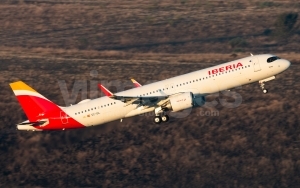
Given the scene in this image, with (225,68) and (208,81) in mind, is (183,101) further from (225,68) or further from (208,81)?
(225,68)

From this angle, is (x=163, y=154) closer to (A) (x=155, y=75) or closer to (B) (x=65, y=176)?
(B) (x=65, y=176)

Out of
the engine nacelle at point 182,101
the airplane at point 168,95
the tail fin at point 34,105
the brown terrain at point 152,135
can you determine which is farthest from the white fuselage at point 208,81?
the brown terrain at point 152,135

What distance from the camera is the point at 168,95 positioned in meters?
68.1

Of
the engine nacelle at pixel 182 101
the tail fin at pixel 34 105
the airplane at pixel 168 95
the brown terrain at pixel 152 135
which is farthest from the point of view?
the brown terrain at pixel 152 135

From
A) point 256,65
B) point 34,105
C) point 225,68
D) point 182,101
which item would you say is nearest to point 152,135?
point 34,105

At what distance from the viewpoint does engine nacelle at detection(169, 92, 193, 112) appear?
66500mm

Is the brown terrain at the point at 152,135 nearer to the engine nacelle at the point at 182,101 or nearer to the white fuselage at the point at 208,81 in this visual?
the white fuselage at the point at 208,81

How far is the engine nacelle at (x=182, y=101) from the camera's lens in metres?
66.5

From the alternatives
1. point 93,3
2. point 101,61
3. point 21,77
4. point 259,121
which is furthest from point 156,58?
point 93,3

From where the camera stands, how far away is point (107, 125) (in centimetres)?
8131

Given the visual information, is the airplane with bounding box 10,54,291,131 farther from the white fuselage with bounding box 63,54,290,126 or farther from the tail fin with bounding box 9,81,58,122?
the tail fin with bounding box 9,81,58,122

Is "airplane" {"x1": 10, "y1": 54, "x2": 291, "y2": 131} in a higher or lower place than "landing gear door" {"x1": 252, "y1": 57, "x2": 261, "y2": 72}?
lower

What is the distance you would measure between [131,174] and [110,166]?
3.17 m

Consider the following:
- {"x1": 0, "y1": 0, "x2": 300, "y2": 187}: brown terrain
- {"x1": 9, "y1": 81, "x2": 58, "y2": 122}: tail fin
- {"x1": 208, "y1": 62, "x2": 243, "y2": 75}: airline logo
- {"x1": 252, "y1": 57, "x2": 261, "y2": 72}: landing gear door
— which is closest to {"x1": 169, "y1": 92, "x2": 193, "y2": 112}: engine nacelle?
{"x1": 208, "y1": 62, "x2": 243, "y2": 75}: airline logo
